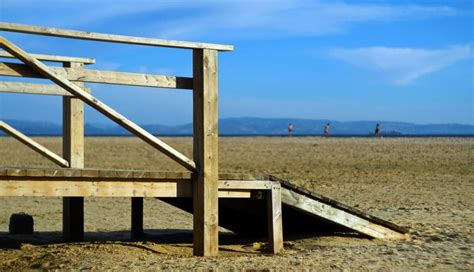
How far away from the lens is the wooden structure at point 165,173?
7.25 meters

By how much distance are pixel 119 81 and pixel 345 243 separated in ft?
11.7

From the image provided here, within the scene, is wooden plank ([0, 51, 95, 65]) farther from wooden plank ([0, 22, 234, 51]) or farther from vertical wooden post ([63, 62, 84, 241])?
wooden plank ([0, 22, 234, 51])

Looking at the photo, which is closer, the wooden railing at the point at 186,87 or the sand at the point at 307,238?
the wooden railing at the point at 186,87

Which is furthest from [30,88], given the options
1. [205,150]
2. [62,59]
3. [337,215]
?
[337,215]

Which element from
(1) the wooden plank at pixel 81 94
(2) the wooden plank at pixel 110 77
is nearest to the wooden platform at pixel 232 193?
(1) the wooden plank at pixel 81 94

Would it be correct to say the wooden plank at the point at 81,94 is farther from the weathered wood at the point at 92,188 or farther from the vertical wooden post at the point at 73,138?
the vertical wooden post at the point at 73,138

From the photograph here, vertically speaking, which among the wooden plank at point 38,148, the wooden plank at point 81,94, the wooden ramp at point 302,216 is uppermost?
the wooden plank at point 81,94

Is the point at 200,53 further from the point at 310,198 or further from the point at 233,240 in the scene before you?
the point at 233,240

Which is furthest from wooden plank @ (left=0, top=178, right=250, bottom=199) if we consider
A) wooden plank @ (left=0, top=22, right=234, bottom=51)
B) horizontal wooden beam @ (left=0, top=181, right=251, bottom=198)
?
wooden plank @ (left=0, top=22, right=234, bottom=51)

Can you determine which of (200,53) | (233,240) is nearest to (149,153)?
(233,240)

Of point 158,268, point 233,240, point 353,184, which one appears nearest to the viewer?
point 158,268

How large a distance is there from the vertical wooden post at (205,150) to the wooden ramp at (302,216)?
87 cm

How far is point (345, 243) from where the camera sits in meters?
9.05

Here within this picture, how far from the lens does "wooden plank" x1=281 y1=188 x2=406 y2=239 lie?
888cm
